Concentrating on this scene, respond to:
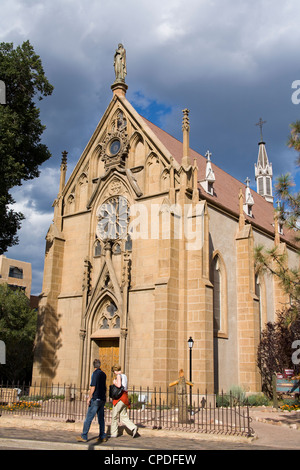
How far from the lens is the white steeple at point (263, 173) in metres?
50.4

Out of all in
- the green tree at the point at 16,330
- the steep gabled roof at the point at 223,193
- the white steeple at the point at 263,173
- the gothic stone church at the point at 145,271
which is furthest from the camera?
the white steeple at the point at 263,173

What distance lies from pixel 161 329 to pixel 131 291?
3269 millimetres

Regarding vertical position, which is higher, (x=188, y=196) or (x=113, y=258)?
(x=188, y=196)

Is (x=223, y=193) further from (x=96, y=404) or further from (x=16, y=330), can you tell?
(x=96, y=404)

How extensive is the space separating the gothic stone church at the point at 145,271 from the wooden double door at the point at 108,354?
0.07 meters

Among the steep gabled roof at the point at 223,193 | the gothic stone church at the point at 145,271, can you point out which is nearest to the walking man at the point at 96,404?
the gothic stone church at the point at 145,271

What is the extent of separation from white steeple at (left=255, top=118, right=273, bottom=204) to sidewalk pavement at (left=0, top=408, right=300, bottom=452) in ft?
123

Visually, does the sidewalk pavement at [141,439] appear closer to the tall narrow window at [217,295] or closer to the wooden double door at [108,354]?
the tall narrow window at [217,295]

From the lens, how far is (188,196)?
23.3m

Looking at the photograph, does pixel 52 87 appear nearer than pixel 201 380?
No

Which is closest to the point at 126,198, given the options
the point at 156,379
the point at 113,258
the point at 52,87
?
the point at 113,258

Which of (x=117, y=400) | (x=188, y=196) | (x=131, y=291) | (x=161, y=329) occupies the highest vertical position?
(x=188, y=196)
